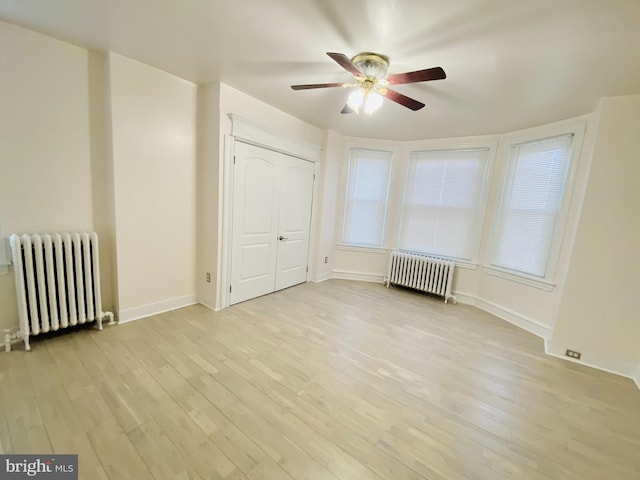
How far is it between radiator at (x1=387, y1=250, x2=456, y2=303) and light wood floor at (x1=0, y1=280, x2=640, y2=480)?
120 cm

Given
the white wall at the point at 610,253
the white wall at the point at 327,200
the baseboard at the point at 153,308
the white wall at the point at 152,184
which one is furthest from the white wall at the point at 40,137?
the white wall at the point at 610,253

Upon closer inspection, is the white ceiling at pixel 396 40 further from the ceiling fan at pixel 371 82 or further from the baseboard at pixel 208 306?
the baseboard at pixel 208 306

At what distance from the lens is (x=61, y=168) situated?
2.30 m

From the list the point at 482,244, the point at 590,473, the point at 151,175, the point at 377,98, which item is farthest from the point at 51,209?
the point at 482,244

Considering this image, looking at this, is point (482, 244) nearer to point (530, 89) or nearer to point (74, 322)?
point (530, 89)

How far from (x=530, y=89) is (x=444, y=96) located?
0.70m

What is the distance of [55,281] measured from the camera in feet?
7.41

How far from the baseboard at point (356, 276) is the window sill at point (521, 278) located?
1.69 m

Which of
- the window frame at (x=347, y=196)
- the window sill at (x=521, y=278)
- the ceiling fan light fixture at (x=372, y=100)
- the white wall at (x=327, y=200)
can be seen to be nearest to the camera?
the ceiling fan light fixture at (x=372, y=100)

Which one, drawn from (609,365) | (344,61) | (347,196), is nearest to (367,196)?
(347,196)

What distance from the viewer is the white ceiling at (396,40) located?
1541 millimetres

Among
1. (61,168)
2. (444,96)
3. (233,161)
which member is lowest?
(61,168)

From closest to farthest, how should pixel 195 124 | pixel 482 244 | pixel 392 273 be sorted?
pixel 195 124 → pixel 482 244 → pixel 392 273

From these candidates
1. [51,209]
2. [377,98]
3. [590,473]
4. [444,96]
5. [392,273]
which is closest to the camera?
[590,473]
